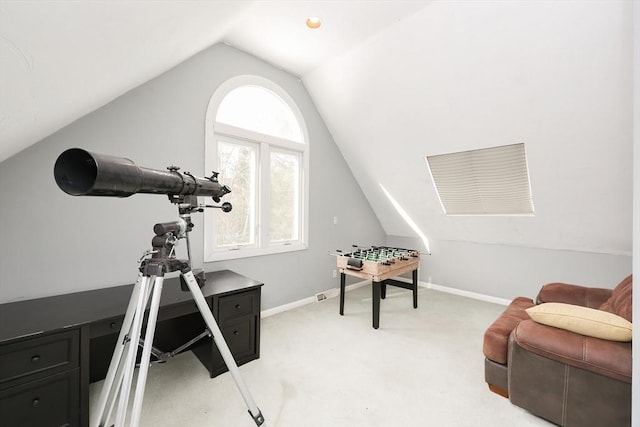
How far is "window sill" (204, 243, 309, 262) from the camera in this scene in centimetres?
259

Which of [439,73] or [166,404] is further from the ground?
[439,73]

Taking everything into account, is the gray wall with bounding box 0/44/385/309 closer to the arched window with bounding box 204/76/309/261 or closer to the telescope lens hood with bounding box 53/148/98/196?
the arched window with bounding box 204/76/309/261

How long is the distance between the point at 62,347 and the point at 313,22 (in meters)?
2.79

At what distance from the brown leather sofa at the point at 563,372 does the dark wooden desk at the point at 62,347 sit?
6.19 feet

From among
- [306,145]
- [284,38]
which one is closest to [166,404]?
[306,145]

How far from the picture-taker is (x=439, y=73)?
2.41 m

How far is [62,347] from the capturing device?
1374 millimetres

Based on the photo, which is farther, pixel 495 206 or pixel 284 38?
pixel 495 206

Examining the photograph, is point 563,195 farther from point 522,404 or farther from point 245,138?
point 245,138

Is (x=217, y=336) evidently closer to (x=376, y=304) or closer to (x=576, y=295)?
(x=376, y=304)

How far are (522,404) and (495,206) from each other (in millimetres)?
2139

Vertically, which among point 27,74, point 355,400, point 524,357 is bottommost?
point 355,400

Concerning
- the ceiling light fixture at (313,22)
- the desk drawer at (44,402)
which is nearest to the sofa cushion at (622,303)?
the ceiling light fixture at (313,22)

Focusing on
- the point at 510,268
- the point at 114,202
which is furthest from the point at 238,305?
the point at 510,268
